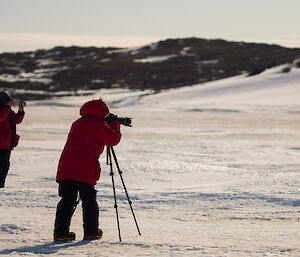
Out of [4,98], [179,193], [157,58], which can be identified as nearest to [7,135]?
[4,98]

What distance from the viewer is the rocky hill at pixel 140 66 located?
49969mm

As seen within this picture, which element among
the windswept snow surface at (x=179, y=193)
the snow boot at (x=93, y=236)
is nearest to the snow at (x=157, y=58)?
the windswept snow surface at (x=179, y=193)

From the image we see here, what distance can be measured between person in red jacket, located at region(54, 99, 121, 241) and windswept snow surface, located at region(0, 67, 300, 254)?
0.36m

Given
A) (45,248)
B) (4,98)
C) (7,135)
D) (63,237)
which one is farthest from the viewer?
(7,135)

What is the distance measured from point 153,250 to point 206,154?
6797mm

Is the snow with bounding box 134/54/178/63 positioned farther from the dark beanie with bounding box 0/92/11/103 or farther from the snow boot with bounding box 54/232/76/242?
the snow boot with bounding box 54/232/76/242

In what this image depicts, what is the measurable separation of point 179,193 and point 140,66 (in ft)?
185

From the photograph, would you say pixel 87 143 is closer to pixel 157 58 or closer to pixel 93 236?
pixel 93 236

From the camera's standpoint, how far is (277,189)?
7613 millimetres

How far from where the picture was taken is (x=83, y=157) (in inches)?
187

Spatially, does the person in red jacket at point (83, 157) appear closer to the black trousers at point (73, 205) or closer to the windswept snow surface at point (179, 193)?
the black trousers at point (73, 205)

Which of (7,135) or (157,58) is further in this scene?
(157,58)

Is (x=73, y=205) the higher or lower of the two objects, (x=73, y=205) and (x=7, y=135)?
the lower

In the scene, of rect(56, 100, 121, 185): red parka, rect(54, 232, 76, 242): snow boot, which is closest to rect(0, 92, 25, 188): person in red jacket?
rect(56, 100, 121, 185): red parka
